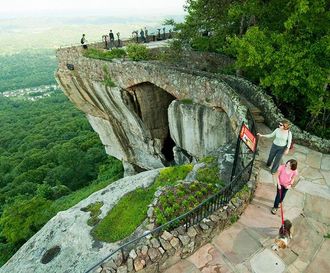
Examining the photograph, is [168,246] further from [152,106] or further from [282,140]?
[152,106]

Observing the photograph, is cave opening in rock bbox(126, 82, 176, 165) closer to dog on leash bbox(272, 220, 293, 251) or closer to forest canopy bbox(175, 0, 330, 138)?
forest canopy bbox(175, 0, 330, 138)

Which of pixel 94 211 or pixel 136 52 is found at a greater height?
pixel 136 52

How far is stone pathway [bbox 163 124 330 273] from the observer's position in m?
7.36

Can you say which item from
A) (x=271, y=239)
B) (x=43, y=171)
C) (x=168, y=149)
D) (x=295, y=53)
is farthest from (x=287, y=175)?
(x=43, y=171)

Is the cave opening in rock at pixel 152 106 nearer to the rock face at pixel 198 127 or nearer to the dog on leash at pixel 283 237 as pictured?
the rock face at pixel 198 127

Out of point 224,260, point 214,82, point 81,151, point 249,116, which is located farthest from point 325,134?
point 81,151

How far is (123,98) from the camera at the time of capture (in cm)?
2066

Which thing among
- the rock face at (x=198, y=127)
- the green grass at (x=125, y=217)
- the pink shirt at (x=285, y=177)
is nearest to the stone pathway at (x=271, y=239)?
the pink shirt at (x=285, y=177)

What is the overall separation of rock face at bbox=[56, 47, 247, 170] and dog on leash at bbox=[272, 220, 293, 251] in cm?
553

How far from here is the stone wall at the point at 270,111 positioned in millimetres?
11344

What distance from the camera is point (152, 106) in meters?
21.4

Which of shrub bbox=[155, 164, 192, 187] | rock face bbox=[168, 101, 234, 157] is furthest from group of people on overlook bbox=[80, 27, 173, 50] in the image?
shrub bbox=[155, 164, 192, 187]

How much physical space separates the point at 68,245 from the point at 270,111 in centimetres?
928

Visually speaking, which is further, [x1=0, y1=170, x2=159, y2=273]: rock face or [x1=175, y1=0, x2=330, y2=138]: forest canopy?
[x1=175, y1=0, x2=330, y2=138]: forest canopy
